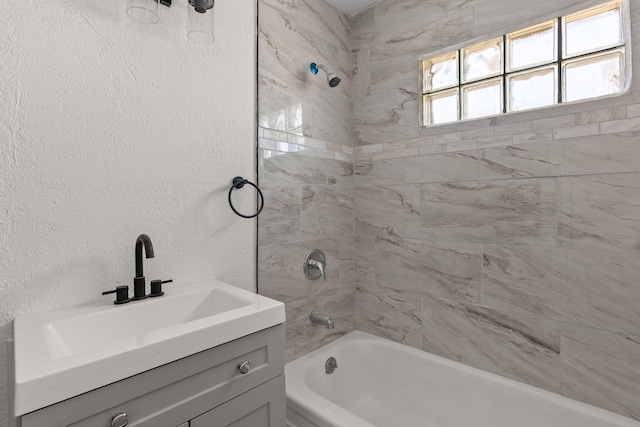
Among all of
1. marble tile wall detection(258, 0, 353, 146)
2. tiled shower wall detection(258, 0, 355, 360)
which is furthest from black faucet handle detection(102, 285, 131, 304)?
marble tile wall detection(258, 0, 353, 146)

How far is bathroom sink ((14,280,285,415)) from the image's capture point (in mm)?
649

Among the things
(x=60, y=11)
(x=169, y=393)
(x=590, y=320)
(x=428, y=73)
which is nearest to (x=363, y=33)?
(x=428, y=73)

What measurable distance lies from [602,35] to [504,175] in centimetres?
69

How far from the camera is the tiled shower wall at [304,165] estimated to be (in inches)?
65.1

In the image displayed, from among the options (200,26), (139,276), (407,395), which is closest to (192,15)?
(200,26)

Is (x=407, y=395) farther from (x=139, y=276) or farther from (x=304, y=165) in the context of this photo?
(x=139, y=276)

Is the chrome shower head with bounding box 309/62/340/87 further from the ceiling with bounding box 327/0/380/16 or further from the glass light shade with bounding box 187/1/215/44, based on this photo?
the glass light shade with bounding box 187/1/215/44

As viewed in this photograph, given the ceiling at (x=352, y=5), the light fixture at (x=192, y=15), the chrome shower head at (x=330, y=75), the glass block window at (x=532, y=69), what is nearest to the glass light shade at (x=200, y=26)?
the light fixture at (x=192, y=15)

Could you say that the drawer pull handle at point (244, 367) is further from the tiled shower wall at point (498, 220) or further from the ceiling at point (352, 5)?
the ceiling at point (352, 5)

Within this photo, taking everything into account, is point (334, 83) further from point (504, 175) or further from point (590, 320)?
point (590, 320)

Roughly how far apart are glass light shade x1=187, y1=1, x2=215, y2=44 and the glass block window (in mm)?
1197

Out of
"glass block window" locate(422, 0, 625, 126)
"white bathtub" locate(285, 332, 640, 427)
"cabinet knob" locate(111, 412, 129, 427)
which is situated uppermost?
"glass block window" locate(422, 0, 625, 126)

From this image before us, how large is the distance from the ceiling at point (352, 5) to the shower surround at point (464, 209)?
0.05 m

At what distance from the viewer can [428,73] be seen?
1884mm
